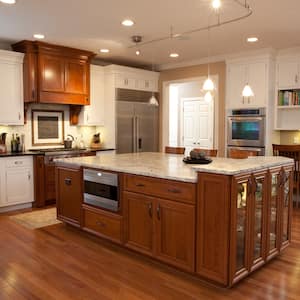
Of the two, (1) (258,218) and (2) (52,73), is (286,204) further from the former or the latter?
(2) (52,73)

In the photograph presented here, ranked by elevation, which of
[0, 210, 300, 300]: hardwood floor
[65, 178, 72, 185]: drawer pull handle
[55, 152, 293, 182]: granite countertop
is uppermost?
[55, 152, 293, 182]: granite countertop

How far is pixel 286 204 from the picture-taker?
3412 mm

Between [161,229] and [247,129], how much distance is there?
11.4 feet

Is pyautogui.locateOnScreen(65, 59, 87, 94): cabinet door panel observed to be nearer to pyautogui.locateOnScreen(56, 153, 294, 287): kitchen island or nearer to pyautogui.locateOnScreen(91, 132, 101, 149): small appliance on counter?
pyautogui.locateOnScreen(91, 132, 101, 149): small appliance on counter

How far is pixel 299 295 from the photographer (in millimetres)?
2607

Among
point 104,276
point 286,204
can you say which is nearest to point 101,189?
point 104,276

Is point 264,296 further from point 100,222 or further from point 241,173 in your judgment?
point 100,222

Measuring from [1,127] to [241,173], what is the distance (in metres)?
4.29

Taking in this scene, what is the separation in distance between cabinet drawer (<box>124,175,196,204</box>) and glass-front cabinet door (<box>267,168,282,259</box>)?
0.81 m

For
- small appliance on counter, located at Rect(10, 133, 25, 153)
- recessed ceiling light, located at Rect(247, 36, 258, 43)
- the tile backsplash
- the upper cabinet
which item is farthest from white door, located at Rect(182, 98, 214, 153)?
small appliance on counter, located at Rect(10, 133, 25, 153)

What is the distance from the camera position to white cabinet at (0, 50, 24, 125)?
5215 millimetres

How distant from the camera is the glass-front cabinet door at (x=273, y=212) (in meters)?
3.11

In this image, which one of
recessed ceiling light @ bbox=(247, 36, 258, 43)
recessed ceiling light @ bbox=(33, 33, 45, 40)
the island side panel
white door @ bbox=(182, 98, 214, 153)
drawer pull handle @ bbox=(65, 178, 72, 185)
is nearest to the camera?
the island side panel

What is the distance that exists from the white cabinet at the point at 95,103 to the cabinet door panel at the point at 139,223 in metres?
3.26
